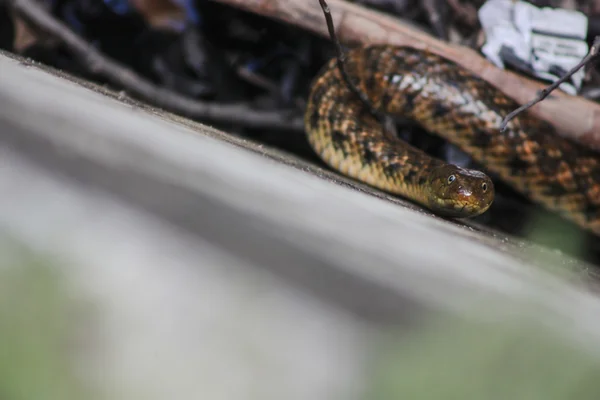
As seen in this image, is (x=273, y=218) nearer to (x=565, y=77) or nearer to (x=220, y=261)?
(x=220, y=261)

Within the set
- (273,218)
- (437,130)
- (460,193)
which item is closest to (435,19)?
(437,130)

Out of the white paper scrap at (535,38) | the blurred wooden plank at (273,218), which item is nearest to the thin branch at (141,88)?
the white paper scrap at (535,38)

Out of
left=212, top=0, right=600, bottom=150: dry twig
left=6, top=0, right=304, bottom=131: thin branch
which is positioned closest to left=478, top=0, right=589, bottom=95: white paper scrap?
left=212, top=0, right=600, bottom=150: dry twig

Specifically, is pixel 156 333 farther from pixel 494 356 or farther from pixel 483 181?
pixel 483 181

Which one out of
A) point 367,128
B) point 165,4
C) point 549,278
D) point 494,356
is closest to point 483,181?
point 367,128

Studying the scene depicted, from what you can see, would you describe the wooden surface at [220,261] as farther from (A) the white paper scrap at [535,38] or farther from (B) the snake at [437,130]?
(A) the white paper scrap at [535,38]

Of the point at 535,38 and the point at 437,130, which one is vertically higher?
the point at 535,38
